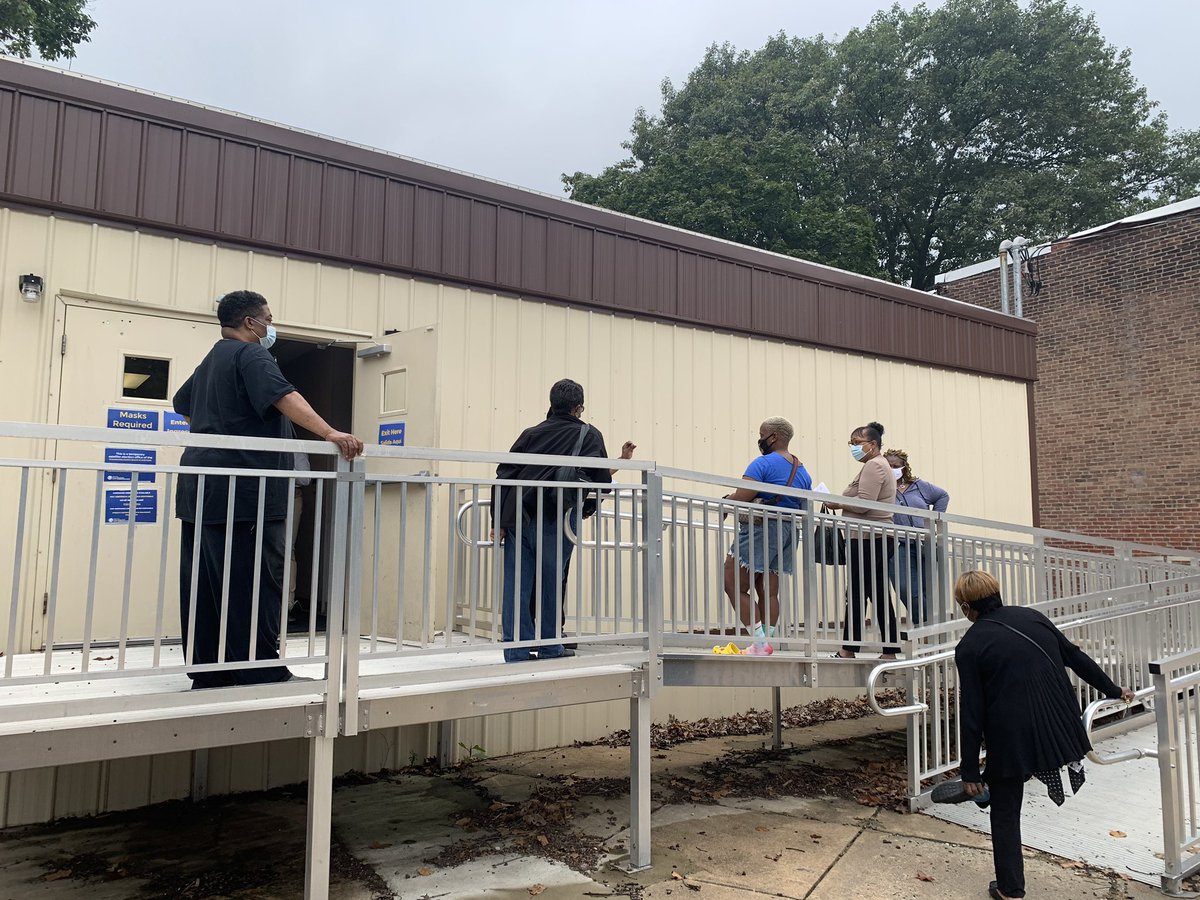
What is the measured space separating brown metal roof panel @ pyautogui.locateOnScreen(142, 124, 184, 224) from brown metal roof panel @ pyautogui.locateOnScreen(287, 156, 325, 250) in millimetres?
682

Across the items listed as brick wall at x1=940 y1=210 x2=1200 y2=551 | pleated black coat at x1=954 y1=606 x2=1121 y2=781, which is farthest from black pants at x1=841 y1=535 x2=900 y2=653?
brick wall at x1=940 y1=210 x2=1200 y2=551

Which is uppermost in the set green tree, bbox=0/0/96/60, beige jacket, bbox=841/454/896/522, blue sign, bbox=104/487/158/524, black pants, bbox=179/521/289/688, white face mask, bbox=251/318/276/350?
green tree, bbox=0/0/96/60

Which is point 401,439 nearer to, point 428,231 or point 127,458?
point 127,458

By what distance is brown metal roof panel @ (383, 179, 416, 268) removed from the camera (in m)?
5.98

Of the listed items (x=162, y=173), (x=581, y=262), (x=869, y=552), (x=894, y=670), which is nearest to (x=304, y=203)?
(x=162, y=173)

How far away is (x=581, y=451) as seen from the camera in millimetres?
4406

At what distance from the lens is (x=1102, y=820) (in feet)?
16.5

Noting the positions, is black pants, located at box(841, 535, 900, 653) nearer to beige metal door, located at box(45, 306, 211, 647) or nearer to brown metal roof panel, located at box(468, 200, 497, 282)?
brown metal roof panel, located at box(468, 200, 497, 282)

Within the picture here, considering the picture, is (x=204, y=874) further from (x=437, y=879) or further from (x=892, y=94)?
(x=892, y=94)

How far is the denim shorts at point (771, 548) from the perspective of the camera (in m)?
5.03

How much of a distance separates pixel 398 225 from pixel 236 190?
3.55ft

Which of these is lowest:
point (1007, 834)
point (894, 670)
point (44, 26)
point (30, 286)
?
point (1007, 834)

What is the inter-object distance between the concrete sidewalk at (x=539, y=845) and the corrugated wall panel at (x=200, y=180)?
3534mm

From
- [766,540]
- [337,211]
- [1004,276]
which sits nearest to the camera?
[766,540]
